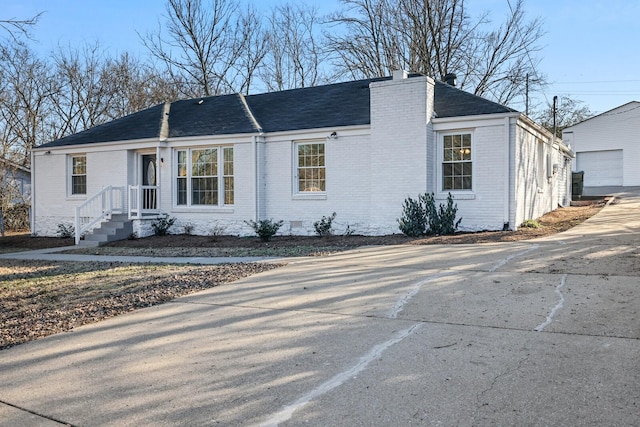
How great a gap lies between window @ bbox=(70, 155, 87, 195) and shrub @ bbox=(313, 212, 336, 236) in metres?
9.43

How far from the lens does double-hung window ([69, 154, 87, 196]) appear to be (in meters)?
19.5

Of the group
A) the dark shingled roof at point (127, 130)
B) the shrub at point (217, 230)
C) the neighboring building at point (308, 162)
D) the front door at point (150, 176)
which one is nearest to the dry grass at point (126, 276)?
the shrub at point (217, 230)

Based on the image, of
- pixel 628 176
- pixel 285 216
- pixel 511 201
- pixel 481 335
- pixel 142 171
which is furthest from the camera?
pixel 628 176

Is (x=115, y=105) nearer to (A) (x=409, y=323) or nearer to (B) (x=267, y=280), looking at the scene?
(B) (x=267, y=280)

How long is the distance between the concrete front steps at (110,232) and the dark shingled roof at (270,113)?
9.87ft

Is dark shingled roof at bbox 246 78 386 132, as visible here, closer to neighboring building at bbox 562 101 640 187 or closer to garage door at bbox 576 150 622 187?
neighboring building at bbox 562 101 640 187

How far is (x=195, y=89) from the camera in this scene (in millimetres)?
34125

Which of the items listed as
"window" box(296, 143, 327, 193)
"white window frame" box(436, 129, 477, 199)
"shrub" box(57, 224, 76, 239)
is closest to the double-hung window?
"shrub" box(57, 224, 76, 239)

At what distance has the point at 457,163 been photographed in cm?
1464

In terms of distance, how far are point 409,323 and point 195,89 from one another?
3112 cm

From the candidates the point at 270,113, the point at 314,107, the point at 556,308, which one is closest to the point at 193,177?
the point at 270,113

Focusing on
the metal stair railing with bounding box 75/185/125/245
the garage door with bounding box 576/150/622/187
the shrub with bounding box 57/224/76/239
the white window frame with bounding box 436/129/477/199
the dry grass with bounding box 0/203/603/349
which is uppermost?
the garage door with bounding box 576/150/622/187

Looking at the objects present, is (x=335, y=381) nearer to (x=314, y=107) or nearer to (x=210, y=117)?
(x=314, y=107)

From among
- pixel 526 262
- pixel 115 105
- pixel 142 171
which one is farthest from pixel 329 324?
pixel 115 105
